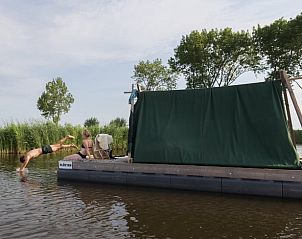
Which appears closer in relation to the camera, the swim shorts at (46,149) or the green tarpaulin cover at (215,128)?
the green tarpaulin cover at (215,128)

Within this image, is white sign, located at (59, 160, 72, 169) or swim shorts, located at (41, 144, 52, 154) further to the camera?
swim shorts, located at (41, 144, 52, 154)

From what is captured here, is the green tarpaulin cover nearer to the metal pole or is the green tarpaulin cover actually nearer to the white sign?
the metal pole

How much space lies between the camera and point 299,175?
30.5ft

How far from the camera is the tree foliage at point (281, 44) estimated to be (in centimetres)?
2960

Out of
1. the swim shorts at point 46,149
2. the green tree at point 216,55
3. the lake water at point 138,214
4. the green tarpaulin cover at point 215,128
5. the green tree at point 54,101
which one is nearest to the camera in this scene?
the lake water at point 138,214

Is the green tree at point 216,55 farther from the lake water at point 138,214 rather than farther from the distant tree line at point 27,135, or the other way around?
the lake water at point 138,214

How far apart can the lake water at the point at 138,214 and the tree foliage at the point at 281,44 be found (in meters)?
22.1

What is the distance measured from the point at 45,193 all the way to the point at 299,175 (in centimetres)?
668

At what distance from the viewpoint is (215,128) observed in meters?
11.1

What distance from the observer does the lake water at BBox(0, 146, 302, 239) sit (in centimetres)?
688

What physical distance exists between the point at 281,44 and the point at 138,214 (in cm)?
2612

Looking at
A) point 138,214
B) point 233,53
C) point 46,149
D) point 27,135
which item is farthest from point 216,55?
point 138,214

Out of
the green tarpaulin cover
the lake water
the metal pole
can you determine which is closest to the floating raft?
the lake water

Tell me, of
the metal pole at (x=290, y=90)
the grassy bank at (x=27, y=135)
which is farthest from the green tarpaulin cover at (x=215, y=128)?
the grassy bank at (x=27, y=135)
